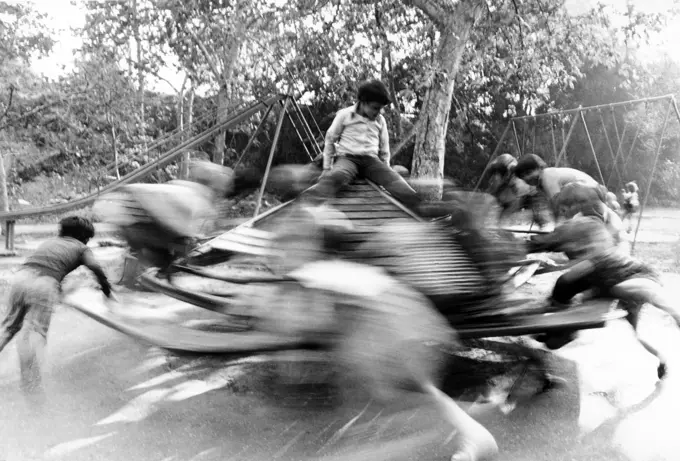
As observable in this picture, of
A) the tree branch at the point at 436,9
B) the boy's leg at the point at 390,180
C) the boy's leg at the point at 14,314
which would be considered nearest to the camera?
the boy's leg at the point at 14,314

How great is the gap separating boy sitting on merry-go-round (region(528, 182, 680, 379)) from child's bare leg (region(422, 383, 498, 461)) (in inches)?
44.9

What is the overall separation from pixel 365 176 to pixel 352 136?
0.39 metres

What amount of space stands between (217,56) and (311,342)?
47.4 feet

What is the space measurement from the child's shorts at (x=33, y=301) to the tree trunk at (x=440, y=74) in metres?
8.77

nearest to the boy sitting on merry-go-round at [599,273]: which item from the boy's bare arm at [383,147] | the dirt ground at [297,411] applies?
the dirt ground at [297,411]

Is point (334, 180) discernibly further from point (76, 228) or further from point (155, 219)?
point (76, 228)

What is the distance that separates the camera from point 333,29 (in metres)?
14.0

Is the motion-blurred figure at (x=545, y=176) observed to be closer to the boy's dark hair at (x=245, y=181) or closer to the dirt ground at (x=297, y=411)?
the dirt ground at (x=297, y=411)

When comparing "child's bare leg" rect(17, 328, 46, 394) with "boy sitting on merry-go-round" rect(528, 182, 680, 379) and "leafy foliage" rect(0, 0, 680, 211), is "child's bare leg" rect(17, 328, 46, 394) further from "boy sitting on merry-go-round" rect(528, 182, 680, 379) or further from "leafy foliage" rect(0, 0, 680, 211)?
"leafy foliage" rect(0, 0, 680, 211)

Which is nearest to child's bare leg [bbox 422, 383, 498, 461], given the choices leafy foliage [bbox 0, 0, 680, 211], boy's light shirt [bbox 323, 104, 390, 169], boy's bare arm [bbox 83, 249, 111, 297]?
boy's bare arm [bbox 83, 249, 111, 297]

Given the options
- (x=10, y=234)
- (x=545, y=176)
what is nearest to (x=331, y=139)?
(x=545, y=176)

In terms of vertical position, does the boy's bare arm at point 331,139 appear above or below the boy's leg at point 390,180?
above

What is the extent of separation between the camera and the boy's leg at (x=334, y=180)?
4852 mm

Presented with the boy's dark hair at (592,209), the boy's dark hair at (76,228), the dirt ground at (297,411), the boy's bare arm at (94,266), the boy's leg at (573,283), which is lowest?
the dirt ground at (297,411)
